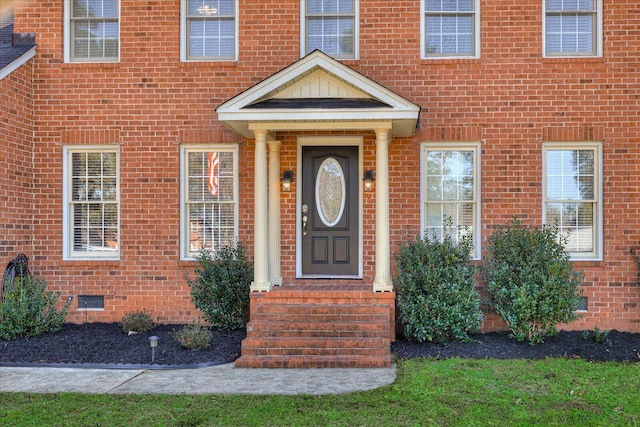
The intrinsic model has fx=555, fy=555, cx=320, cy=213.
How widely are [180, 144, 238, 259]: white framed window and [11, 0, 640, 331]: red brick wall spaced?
0.18 metres

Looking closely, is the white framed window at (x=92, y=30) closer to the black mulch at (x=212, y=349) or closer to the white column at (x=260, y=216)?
the white column at (x=260, y=216)

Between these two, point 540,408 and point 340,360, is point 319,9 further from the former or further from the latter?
point 540,408

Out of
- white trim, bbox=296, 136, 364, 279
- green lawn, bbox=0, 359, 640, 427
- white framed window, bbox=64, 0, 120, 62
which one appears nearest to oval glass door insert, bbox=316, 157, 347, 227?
white trim, bbox=296, 136, 364, 279

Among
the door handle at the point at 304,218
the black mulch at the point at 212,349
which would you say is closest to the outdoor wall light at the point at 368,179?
the door handle at the point at 304,218

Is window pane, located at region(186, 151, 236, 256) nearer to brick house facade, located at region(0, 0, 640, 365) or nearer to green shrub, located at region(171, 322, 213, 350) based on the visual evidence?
brick house facade, located at region(0, 0, 640, 365)

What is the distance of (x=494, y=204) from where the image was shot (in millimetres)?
8625

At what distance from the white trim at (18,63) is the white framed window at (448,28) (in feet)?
20.5

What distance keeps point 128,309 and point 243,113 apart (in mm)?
3815

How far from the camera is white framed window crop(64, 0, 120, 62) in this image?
9062 millimetres

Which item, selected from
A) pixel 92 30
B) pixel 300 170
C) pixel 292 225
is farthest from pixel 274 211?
pixel 92 30

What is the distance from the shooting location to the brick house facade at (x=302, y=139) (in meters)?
8.55

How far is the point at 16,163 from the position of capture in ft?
28.2

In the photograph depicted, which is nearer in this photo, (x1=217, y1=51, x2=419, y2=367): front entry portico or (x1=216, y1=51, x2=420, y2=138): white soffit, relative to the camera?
(x1=217, y1=51, x2=419, y2=367): front entry portico

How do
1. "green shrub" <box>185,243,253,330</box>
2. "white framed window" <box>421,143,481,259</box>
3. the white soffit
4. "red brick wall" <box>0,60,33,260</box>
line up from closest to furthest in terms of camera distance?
1. the white soffit
2. "green shrub" <box>185,243,253,330</box>
3. "red brick wall" <box>0,60,33,260</box>
4. "white framed window" <box>421,143,481,259</box>
